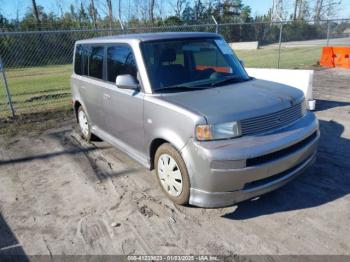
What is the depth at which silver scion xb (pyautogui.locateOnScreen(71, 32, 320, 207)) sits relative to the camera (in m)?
3.07

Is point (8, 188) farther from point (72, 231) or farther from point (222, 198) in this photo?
point (222, 198)

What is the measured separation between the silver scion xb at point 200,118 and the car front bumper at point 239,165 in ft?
0.03

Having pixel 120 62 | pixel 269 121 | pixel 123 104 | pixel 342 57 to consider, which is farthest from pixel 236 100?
pixel 342 57

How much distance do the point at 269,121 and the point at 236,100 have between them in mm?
421

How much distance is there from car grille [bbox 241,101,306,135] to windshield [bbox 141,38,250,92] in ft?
2.95

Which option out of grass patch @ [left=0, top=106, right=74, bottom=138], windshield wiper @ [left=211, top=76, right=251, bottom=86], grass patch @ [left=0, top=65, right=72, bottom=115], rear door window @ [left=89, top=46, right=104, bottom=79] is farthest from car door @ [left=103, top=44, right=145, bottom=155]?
grass patch @ [left=0, top=65, right=72, bottom=115]

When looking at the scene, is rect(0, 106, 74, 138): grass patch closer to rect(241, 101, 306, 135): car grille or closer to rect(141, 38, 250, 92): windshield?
rect(141, 38, 250, 92): windshield

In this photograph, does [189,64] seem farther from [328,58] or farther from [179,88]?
[328,58]

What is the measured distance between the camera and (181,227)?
3.32 metres

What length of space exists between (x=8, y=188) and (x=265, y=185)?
3.58m

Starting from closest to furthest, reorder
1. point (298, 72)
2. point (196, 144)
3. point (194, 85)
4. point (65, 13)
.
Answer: point (196, 144) < point (194, 85) < point (298, 72) < point (65, 13)

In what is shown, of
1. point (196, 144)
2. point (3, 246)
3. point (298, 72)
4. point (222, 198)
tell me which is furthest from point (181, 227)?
point (298, 72)

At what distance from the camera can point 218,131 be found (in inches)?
122

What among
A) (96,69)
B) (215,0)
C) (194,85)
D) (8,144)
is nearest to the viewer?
(194,85)
